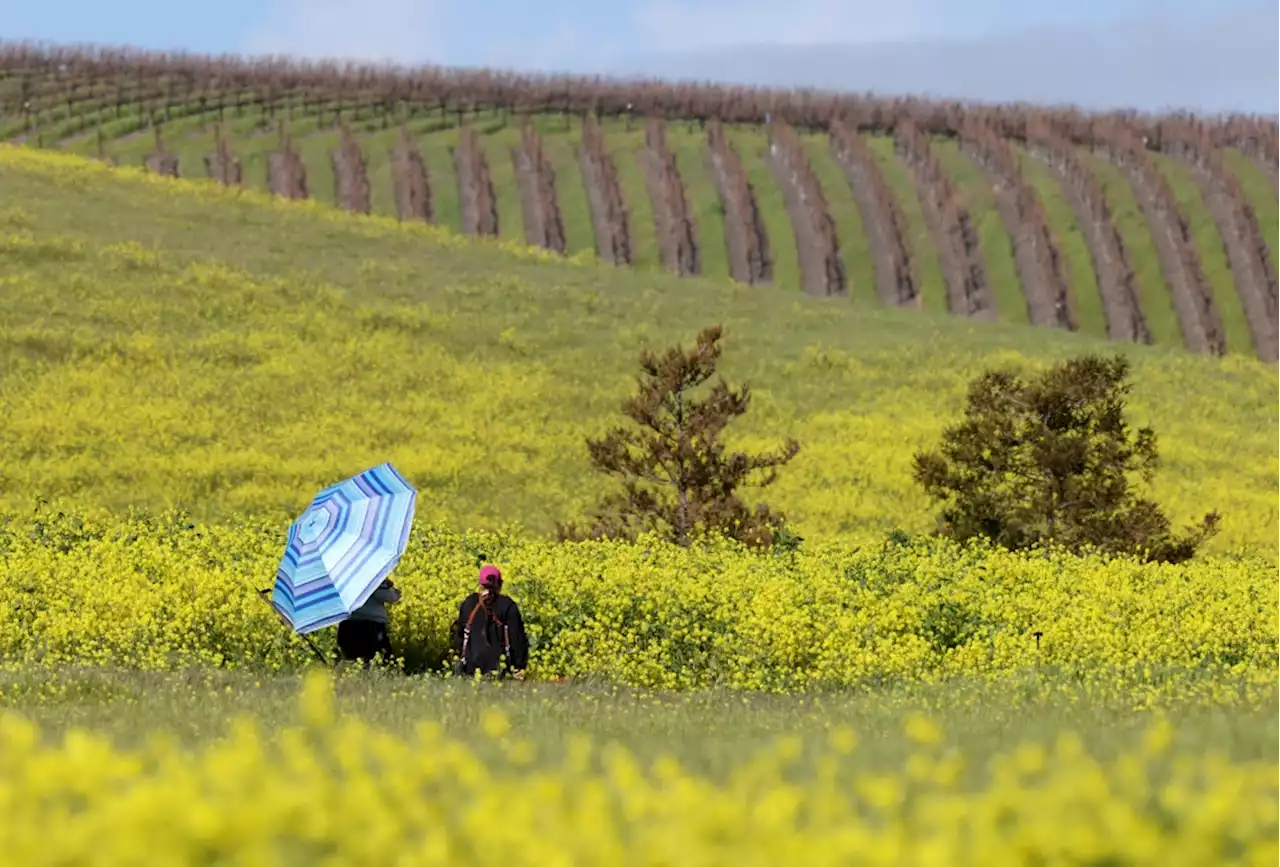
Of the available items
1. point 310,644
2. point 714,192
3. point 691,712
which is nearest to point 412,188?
point 714,192

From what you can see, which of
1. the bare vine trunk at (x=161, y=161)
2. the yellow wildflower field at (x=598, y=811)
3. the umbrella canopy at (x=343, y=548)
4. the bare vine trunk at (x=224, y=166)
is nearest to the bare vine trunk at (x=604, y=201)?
the bare vine trunk at (x=224, y=166)

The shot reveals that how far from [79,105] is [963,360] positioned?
67514mm

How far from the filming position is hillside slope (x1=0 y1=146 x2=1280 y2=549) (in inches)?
1310

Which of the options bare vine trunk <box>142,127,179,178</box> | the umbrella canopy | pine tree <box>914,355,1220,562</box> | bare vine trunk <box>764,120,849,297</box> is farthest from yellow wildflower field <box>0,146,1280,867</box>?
bare vine trunk <box>142,127,179,178</box>

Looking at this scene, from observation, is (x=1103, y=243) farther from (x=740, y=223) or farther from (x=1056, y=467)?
(x=1056, y=467)

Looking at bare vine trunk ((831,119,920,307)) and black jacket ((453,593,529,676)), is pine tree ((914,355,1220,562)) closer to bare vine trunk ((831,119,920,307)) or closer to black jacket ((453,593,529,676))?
black jacket ((453,593,529,676))

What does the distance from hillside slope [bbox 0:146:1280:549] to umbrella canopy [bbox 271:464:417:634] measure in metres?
15.5

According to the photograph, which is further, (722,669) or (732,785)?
(722,669)

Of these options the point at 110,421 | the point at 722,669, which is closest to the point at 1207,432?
the point at 110,421

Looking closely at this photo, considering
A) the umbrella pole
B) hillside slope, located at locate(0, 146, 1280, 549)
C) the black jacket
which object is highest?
the black jacket

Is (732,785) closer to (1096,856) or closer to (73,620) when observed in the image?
(1096,856)

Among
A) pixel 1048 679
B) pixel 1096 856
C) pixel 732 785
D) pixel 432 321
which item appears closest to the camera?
pixel 1096 856

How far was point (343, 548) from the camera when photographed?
578 inches

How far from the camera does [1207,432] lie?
42906mm
